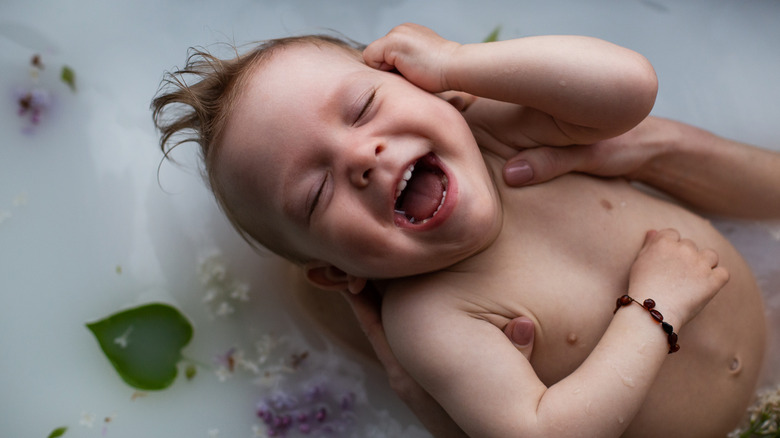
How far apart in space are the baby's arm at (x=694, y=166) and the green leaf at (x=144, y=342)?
3.35 ft

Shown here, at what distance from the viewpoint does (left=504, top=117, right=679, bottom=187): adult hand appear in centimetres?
117

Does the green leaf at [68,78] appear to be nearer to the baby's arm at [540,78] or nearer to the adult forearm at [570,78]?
the baby's arm at [540,78]

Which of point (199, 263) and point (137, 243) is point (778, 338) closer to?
point (199, 263)

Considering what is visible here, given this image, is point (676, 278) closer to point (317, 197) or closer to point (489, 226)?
point (489, 226)

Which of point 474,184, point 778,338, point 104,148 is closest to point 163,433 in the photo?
point 104,148

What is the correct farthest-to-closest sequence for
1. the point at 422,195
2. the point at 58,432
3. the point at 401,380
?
the point at 58,432
the point at 401,380
the point at 422,195

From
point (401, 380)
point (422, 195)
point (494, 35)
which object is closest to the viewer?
point (422, 195)

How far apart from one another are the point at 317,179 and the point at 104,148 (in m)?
0.88

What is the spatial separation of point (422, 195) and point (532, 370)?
0.36 metres

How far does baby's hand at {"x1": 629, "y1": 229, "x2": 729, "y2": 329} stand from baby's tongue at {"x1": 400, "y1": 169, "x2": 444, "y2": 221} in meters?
0.41

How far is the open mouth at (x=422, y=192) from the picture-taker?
1.03 metres

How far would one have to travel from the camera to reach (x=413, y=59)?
1.14 metres

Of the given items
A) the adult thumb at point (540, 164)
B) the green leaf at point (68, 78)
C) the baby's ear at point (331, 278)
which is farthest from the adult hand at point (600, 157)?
the green leaf at point (68, 78)

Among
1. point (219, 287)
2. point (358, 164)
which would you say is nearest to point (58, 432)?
point (219, 287)
